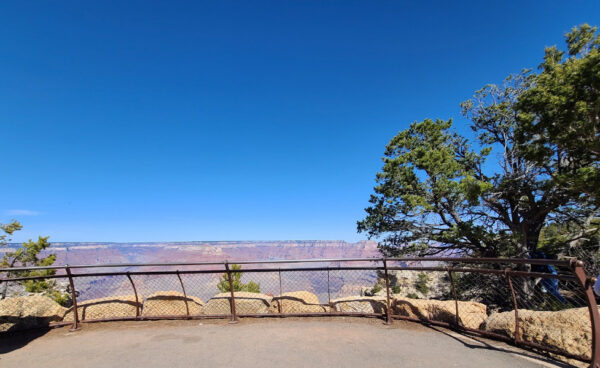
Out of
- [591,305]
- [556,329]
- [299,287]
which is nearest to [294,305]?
[299,287]

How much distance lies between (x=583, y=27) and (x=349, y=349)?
1987 cm

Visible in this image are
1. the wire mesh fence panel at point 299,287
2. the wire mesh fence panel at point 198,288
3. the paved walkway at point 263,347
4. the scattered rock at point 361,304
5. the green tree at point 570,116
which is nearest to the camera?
the paved walkway at point 263,347

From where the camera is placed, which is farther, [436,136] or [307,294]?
[436,136]

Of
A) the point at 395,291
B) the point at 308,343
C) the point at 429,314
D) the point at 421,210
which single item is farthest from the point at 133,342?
the point at 395,291

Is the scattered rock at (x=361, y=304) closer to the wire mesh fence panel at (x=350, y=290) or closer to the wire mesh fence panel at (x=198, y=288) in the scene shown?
the wire mesh fence panel at (x=350, y=290)

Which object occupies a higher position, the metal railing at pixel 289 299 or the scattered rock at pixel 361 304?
the metal railing at pixel 289 299

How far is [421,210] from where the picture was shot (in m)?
17.1

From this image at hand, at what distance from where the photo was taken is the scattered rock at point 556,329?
3572mm

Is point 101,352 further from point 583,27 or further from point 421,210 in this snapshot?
point 583,27

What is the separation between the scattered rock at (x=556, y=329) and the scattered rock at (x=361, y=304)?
7.94 feet

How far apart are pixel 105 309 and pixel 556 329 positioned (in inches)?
322

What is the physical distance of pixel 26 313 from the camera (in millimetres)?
5633

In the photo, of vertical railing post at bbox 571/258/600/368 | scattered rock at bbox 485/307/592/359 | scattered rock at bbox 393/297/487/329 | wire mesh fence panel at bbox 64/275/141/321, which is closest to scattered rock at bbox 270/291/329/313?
scattered rock at bbox 393/297/487/329

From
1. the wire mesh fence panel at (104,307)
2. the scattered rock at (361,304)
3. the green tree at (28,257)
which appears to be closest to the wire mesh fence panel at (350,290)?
the scattered rock at (361,304)
